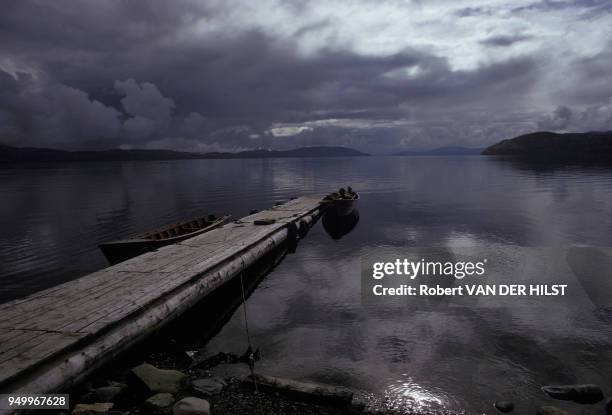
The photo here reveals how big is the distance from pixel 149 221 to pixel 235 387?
26.8 metres

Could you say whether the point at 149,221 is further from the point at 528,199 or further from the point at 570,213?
the point at 528,199

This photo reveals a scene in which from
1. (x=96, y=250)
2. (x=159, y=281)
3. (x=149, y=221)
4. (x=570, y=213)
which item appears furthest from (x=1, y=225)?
(x=570, y=213)

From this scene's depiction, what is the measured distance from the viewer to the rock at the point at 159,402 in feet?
21.8

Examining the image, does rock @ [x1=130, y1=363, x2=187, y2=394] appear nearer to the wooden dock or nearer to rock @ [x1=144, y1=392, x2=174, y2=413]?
rock @ [x1=144, y1=392, x2=174, y2=413]

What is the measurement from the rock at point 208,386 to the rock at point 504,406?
18.2ft

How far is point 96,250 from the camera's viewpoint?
22.1m

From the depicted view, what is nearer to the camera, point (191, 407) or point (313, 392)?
point (191, 407)

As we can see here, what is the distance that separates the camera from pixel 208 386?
25.4 ft

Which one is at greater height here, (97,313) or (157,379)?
(97,313)

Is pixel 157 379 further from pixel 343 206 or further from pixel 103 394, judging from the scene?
pixel 343 206

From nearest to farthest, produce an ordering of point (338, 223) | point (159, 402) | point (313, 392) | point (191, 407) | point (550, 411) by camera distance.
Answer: point (191, 407) < point (159, 402) < point (550, 411) < point (313, 392) < point (338, 223)

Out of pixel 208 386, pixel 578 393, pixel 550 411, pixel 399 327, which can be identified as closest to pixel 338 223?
pixel 399 327

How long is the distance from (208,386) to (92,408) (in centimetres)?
213

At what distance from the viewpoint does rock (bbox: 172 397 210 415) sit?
6410 mm
